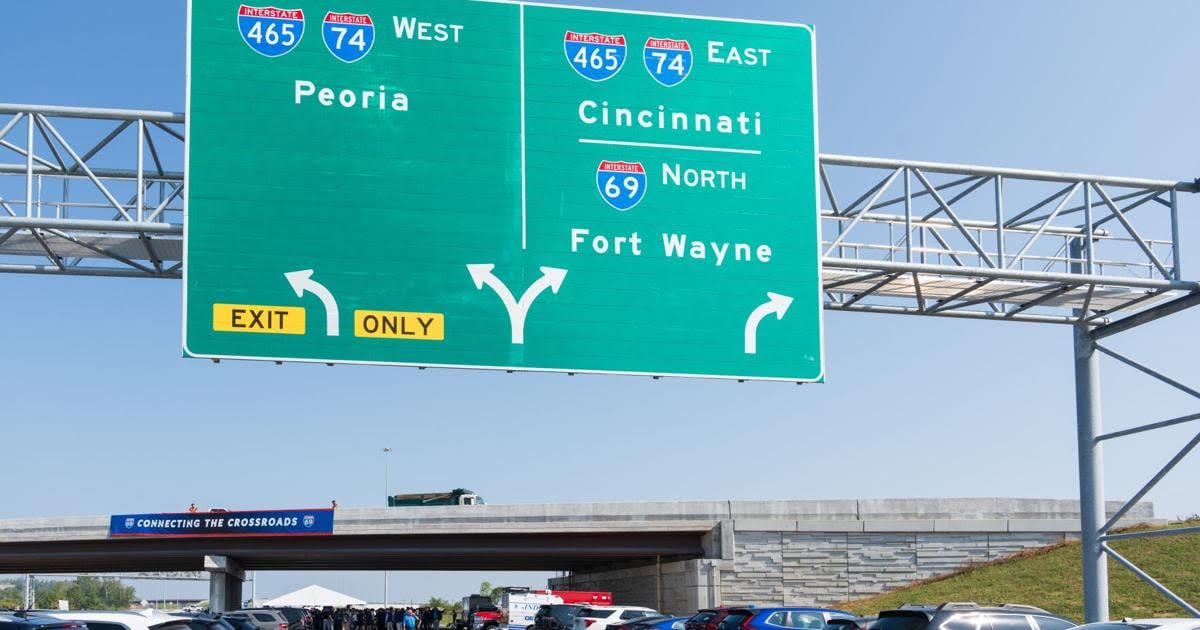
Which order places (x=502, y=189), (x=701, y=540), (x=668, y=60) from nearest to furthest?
(x=502, y=189)
(x=668, y=60)
(x=701, y=540)

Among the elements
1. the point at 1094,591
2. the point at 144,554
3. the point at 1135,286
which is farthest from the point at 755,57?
the point at 144,554

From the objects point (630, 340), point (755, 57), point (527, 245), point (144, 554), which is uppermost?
point (755, 57)

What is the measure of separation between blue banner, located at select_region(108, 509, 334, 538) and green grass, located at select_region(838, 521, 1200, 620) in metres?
22.9

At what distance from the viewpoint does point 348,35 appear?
18.8 metres

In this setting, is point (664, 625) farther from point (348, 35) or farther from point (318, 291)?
point (348, 35)

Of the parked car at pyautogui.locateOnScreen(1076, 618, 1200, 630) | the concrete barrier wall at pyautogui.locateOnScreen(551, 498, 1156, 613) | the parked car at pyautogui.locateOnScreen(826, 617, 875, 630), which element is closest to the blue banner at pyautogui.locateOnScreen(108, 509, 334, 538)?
the concrete barrier wall at pyautogui.locateOnScreen(551, 498, 1156, 613)

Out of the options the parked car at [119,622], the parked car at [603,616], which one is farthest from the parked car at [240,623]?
the parked car at [119,622]

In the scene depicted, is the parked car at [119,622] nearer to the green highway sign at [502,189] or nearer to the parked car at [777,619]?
the green highway sign at [502,189]

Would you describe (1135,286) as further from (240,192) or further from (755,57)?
(240,192)

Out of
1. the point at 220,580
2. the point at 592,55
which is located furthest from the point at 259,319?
the point at 220,580

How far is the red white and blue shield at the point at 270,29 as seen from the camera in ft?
61.1

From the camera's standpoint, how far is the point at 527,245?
1911cm

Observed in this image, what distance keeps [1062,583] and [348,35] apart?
39679mm

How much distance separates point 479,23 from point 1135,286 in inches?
438
